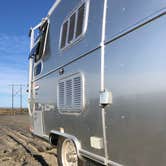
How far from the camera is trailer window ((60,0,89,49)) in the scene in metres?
4.61

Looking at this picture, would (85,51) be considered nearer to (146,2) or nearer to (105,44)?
(105,44)

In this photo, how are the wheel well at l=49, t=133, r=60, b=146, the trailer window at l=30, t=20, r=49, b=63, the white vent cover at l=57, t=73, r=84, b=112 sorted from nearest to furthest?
1. the white vent cover at l=57, t=73, r=84, b=112
2. the wheel well at l=49, t=133, r=60, b=146
3. the trailer window at l=30, t=20, r=49, b=63

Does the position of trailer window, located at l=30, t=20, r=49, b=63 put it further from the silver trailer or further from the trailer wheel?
the trailer wheel

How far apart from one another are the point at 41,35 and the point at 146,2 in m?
4.23

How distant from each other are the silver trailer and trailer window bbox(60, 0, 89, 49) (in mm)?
13

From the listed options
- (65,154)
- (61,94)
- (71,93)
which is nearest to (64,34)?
(61,94)

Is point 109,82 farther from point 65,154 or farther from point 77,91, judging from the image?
point 65,154

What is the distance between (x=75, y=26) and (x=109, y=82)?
1.58m

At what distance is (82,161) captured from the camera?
471cm

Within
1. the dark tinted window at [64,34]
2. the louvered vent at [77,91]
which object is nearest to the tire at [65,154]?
the louvered vent at [77,91]

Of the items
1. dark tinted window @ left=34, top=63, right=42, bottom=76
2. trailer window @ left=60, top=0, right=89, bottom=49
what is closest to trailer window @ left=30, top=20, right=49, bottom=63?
dark tinted window @ left=34, top=63, right=42, bottom=76

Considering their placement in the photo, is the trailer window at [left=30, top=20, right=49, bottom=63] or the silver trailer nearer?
the silver trailer

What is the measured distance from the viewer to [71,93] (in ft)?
16.3

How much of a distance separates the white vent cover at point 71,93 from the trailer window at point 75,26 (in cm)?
55
